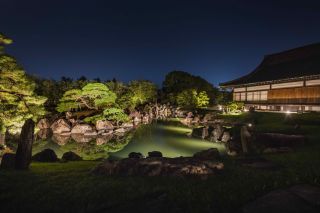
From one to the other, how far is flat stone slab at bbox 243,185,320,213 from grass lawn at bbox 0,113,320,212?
0.29 meters

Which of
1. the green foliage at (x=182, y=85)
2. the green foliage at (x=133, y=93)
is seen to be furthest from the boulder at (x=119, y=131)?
the green foliage at (x=182, y=85)

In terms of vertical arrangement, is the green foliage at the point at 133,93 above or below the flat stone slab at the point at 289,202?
above

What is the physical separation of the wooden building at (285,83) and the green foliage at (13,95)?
71.4ft

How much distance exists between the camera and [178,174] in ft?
20.4

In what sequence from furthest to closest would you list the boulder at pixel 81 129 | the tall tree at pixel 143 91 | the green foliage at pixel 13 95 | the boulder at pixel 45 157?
the tall tree at pixel 143 91
the boulder at pixel 81 129
the boulder at pixel 45 157
the green foliage at pixel 13 95

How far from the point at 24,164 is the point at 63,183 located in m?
2.47

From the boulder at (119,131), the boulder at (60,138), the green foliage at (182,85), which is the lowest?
the boulder at (60,138)

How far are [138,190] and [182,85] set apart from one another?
4365 centimetres

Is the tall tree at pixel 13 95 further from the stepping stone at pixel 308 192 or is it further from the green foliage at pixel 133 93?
the green foliage at pixel 133 93

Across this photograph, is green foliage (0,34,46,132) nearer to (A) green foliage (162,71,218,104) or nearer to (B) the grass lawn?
(B) the grass lawn

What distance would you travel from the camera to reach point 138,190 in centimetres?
538

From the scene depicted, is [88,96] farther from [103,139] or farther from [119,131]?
[103,139]

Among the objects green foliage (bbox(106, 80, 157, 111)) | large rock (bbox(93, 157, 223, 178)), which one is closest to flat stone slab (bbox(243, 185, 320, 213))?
large rock (bbox(93, 157, 223, 178))

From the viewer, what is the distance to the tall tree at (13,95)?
334 inches
